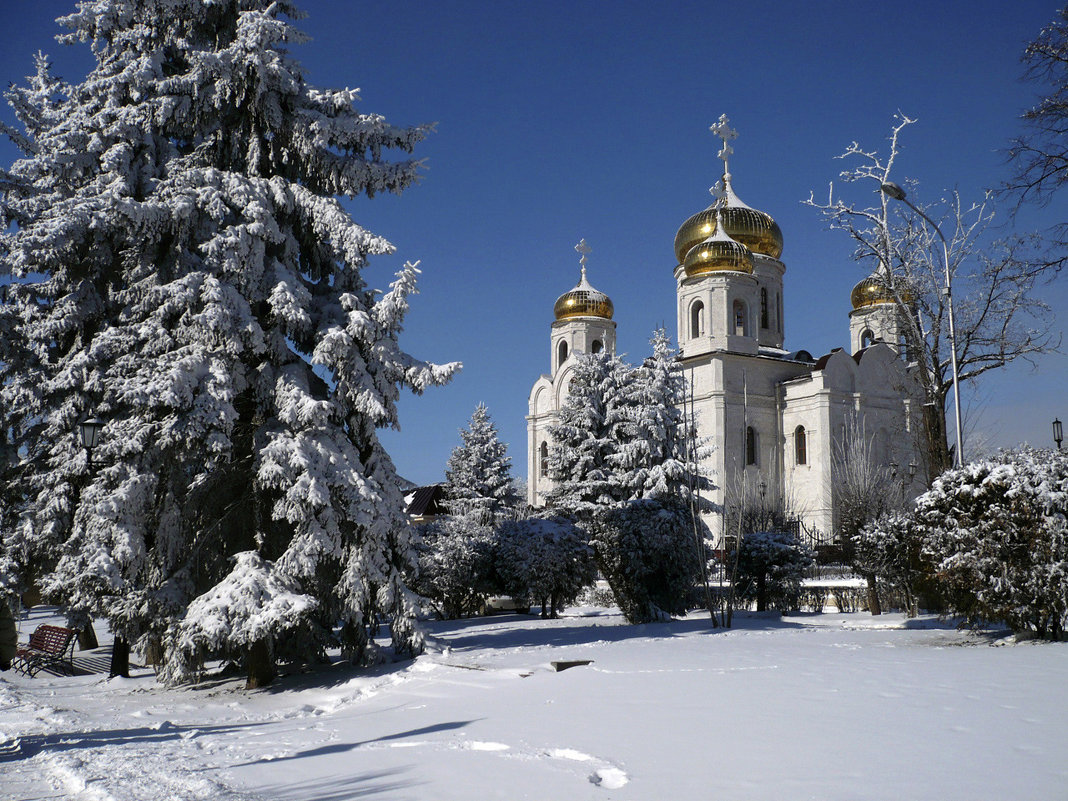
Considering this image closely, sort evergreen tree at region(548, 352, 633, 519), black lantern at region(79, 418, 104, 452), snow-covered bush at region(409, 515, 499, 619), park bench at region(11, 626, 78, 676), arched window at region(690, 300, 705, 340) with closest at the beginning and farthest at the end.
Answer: black lantern at region(79, 418, 104, 452), park bench at region(11, 626, 78, 676), snow-covered bush at region(409, 515, 499, 619), evergreen tree at region(548, 352, 633, 519), arched window at region(690, 300, 705, 340)

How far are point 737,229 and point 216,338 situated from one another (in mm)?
42869

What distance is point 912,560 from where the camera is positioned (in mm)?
14602

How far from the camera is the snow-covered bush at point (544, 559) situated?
69.7ft

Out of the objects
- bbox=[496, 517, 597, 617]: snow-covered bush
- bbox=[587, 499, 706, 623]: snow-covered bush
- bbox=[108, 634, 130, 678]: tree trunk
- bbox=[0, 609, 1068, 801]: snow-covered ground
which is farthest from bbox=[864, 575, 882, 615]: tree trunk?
bbox=[108, 634, 130, 678]: tree trunk

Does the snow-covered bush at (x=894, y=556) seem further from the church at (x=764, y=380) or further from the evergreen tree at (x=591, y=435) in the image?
the church at (x=764, y=380)

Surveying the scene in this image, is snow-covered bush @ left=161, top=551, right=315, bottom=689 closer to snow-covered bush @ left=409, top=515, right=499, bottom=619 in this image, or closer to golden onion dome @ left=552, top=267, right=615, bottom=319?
snow-covered bush @ left=409, top=515, right=499, bottom=619

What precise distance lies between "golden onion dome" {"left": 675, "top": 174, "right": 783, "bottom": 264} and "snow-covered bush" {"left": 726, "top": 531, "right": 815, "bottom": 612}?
31597 millimetres

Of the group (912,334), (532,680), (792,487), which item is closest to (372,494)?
(532,680)

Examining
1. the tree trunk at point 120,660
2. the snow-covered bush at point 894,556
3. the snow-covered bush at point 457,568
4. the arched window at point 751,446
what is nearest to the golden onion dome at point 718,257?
the arched window at point 751,446

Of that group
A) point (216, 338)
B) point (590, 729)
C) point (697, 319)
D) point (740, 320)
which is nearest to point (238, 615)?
point (216, 338)

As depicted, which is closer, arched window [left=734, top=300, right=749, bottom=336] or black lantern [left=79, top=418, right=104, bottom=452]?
black lantern [left=79, top=418, right=104, bottom=452]

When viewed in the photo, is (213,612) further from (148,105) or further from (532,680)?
(148,105)

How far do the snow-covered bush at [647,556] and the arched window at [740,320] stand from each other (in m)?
28.8

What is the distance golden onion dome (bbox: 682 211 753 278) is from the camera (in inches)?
1865
